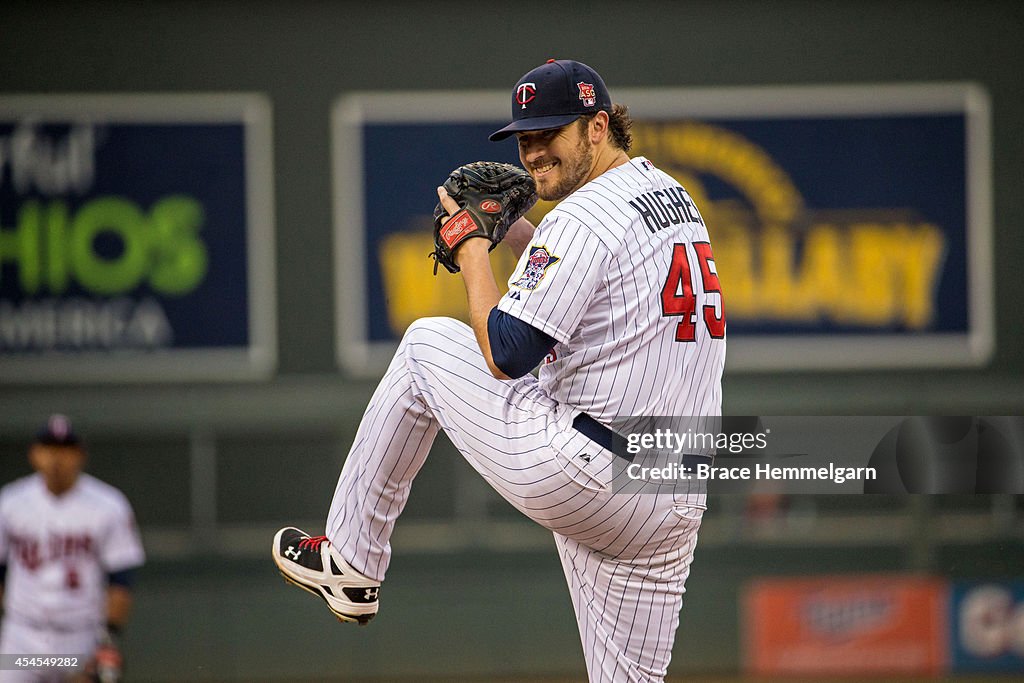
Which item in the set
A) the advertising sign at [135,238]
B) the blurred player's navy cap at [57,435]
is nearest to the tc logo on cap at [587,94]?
the blurred player's navy cap at [57,435]

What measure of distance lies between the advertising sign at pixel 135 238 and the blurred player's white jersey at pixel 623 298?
5029mm

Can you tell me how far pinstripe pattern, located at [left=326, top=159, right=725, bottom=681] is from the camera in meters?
2.23

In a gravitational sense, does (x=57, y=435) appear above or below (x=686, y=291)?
below

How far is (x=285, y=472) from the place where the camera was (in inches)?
253

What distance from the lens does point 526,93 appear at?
2.29 m

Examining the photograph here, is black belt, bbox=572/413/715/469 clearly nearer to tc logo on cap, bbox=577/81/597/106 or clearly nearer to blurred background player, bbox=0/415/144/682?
tc logo on cap, bbox=577/81/597/106

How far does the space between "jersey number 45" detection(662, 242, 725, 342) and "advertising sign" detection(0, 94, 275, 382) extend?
5.05m

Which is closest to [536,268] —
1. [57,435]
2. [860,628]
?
[57,435]

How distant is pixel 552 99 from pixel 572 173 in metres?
0.14

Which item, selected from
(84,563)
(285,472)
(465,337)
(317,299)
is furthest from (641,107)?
(465,337)

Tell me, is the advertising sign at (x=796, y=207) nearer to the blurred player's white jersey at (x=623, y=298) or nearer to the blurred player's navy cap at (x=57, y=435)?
the blurred player's navy cap at (x=57, y=435)

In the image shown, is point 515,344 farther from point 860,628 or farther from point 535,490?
point 860,628

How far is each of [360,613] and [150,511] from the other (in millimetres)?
4280

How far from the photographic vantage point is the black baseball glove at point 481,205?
7.62ft
